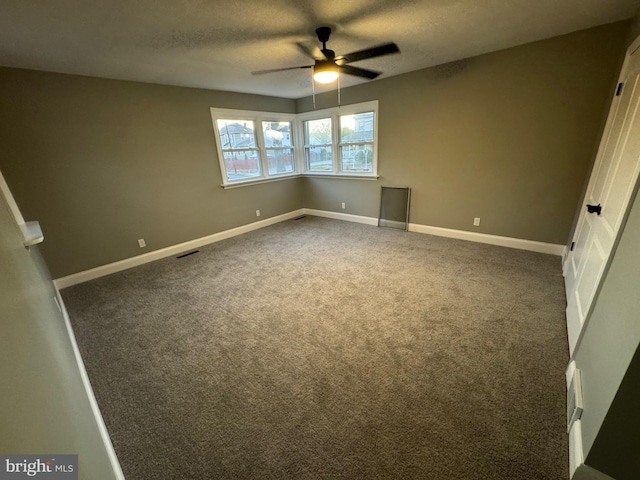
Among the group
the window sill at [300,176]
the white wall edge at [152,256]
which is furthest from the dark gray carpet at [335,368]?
the window sill at [300,176]

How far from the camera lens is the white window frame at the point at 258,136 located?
4.21 metres

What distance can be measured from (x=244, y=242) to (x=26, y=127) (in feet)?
8.84

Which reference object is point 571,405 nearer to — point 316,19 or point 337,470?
point 337,470

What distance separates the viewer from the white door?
1.60 meters

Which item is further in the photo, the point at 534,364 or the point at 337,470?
the point at 534,364

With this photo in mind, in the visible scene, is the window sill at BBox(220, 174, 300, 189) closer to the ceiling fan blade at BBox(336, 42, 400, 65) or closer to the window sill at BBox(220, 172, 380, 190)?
the window sill at BBox(220, 172, 380, 190)

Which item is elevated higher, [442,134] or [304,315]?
[442,134]

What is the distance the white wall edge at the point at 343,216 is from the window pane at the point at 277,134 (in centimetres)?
146

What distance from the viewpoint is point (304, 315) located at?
2406 millimetres

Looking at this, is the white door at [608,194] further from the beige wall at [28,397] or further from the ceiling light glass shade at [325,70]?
the beige wall at [28,397]

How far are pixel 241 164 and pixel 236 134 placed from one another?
1.63ft

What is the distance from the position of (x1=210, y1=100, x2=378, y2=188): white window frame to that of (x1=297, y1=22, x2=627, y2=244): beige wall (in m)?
0.15

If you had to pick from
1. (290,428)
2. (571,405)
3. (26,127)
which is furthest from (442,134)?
(26,127)

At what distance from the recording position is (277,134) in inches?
205
